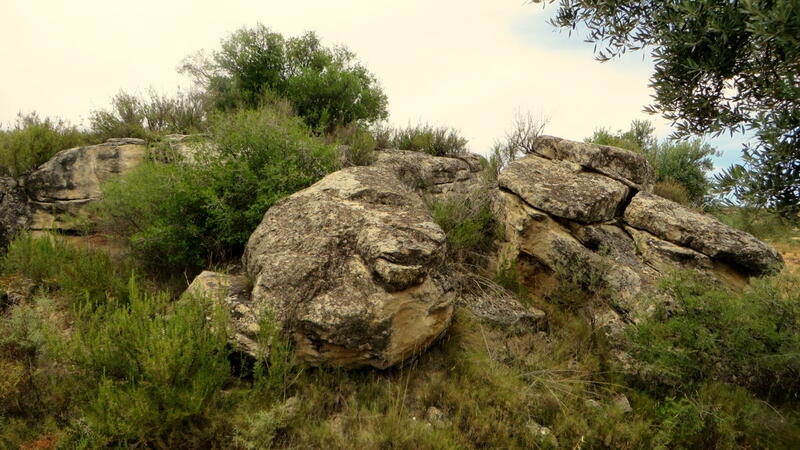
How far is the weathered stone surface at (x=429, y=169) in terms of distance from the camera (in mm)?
11578

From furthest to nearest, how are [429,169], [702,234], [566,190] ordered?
[429,169] → [566,190] → [702,234]

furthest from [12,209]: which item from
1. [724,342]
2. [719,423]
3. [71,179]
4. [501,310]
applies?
[724,342]

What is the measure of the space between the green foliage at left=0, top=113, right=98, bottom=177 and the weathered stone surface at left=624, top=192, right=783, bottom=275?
12.5 meters

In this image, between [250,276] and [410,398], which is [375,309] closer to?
[410,398]

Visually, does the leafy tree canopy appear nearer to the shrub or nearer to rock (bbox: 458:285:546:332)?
rock (bbox: 458:285:546:332)

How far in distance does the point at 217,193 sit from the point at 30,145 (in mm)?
6678

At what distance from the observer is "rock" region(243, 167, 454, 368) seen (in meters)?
4.61

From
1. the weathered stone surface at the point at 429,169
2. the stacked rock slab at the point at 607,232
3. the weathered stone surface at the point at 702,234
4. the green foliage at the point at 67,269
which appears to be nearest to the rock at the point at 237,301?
the green foliage at the point at 67,269

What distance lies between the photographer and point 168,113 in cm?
1277

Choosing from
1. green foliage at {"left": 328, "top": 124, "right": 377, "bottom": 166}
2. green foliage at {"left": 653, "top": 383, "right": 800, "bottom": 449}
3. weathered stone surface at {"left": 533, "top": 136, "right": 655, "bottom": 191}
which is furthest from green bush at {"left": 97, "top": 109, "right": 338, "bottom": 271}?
green foliage at {"left": 653, "top": 383, "right": 800, "bottom": 449}

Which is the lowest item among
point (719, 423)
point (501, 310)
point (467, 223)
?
point (719, 423)

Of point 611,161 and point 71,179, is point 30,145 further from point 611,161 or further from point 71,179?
point 611,161

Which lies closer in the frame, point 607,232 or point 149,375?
point 149,375

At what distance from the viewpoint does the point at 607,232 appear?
7020 millimetres
